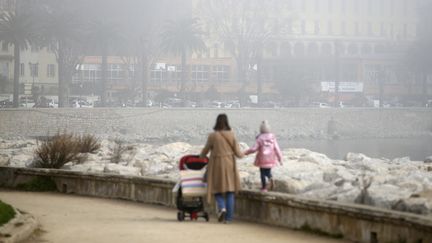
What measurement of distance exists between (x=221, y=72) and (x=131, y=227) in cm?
10587

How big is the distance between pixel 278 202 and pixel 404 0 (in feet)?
368

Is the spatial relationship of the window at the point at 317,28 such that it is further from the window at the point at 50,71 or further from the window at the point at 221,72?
the window at the point at 50,71

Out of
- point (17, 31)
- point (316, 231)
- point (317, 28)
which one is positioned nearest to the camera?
point (316, 231)

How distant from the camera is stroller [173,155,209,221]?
15.3 m

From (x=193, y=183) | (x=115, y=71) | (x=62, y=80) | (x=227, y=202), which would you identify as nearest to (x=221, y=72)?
(x=115, y=71)

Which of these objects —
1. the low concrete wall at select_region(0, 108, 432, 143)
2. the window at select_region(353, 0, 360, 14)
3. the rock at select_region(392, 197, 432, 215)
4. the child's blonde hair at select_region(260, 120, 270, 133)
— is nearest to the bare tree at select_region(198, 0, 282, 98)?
the low concrete wall at select_region(0, 108, 432, 143)

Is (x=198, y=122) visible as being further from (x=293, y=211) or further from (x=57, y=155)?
(x=293, y=211)

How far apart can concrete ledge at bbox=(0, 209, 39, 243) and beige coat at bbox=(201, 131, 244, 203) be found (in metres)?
2.50

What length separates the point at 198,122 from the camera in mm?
85938

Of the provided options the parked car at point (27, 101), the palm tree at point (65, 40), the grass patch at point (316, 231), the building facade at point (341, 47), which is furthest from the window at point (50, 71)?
the grass patch at point (316, 231)

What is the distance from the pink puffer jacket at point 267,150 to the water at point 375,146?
44726 mm

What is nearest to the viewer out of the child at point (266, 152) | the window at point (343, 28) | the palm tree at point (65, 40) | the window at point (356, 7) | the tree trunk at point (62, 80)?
the child at point (266, 152)

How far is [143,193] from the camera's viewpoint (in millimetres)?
18734

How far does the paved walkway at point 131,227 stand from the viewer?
1341 centimetres
